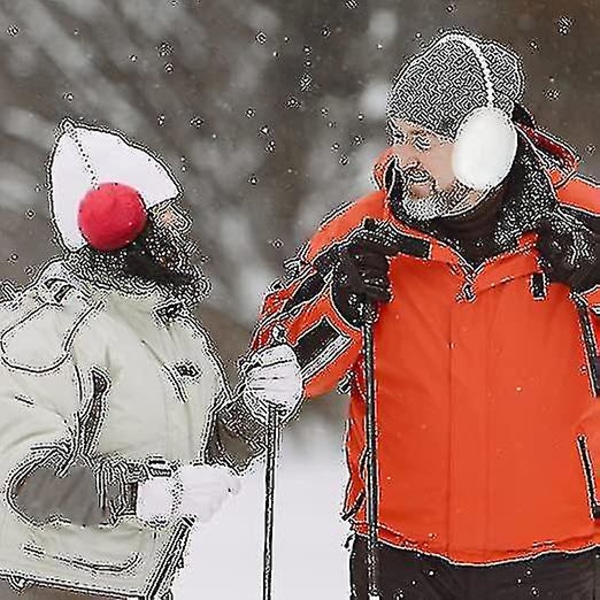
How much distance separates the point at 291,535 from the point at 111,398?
353 centimetres

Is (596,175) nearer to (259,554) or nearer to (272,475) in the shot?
(259,554)

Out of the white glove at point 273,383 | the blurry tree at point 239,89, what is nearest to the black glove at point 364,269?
the white glove at point 273,383

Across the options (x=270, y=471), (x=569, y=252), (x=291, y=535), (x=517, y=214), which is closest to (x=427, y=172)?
(x=517, y=214)

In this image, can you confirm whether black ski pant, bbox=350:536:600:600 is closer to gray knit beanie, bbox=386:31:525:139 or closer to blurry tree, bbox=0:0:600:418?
gray knit beanie, bbox=386:31:525:139

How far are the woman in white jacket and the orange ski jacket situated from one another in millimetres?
194

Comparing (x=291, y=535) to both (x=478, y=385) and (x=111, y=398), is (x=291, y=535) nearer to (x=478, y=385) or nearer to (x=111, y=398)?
(x=478, y=385)

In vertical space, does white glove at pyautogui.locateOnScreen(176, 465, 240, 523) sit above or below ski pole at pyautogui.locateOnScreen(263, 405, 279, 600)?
below

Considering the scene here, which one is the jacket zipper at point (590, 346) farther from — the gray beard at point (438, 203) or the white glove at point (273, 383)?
the white glove at point (273, 383)

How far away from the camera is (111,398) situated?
2318 millimetres

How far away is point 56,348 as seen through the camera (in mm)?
2264

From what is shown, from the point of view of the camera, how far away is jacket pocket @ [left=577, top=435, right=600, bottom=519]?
8.38 ft

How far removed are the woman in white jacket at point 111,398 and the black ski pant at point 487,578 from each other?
40 cm

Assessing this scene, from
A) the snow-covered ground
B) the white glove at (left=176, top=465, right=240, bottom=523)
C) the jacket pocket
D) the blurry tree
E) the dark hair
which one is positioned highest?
the blurry tree

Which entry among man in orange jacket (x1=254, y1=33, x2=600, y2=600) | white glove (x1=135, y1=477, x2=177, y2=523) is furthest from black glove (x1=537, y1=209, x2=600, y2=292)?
white glove (x1=135, y1=477, x2=177, y2=523)
